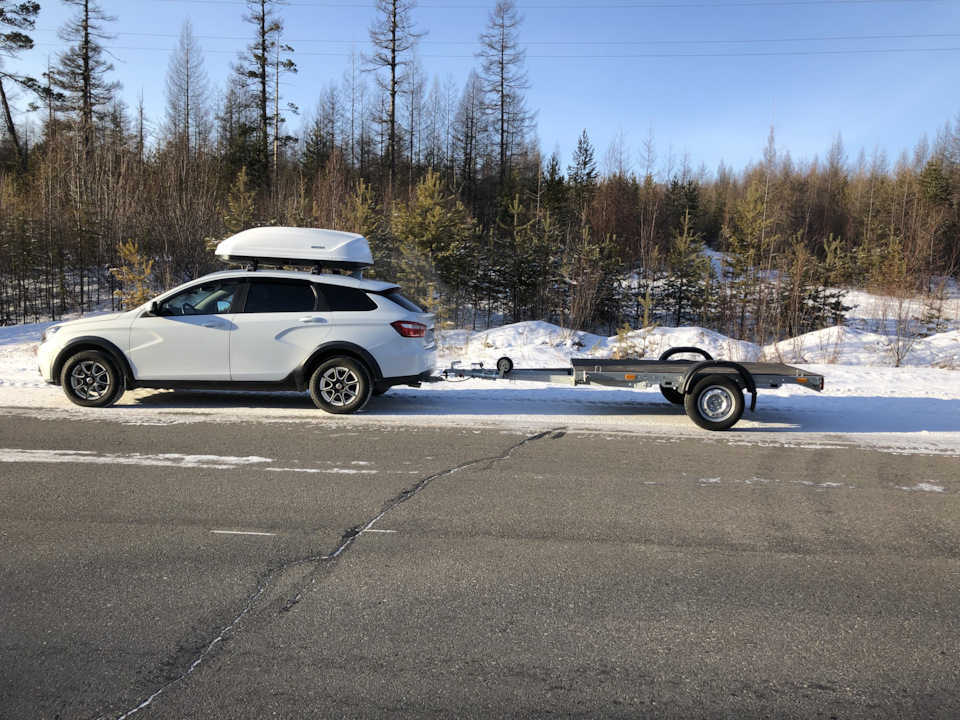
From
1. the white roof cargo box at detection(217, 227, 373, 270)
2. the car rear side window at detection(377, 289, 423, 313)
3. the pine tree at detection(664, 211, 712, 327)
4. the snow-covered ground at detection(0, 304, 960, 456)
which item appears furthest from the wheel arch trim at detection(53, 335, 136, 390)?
the pine tree at detection(664, 211, 712, 327)

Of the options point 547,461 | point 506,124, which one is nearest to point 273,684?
point 547,461

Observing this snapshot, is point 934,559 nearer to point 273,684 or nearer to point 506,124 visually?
point 273,684

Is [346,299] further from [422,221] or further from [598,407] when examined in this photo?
[422,221]

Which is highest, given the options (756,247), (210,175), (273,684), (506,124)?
(506,124)

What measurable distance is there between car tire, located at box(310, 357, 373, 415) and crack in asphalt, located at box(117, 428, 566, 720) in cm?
246

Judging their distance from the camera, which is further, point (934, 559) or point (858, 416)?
point (858, 416)

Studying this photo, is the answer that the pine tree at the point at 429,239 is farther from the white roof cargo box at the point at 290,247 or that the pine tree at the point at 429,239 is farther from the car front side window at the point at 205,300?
the car front side window at the point at 205,300

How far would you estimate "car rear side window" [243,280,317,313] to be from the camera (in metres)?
8.52

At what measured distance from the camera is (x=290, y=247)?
872 centimetres

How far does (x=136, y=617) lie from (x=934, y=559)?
15.4 feet

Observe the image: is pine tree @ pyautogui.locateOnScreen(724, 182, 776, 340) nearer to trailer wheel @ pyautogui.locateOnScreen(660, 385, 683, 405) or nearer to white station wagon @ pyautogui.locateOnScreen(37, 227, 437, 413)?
trailer wheel @ pyautogui.locateOnScreen(660, 385, 683, 405)

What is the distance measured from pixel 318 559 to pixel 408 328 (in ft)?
15.7

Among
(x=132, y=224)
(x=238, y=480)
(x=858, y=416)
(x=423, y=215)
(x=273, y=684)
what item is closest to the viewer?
(x=273, y=684)

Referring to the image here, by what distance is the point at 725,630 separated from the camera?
322 cm
